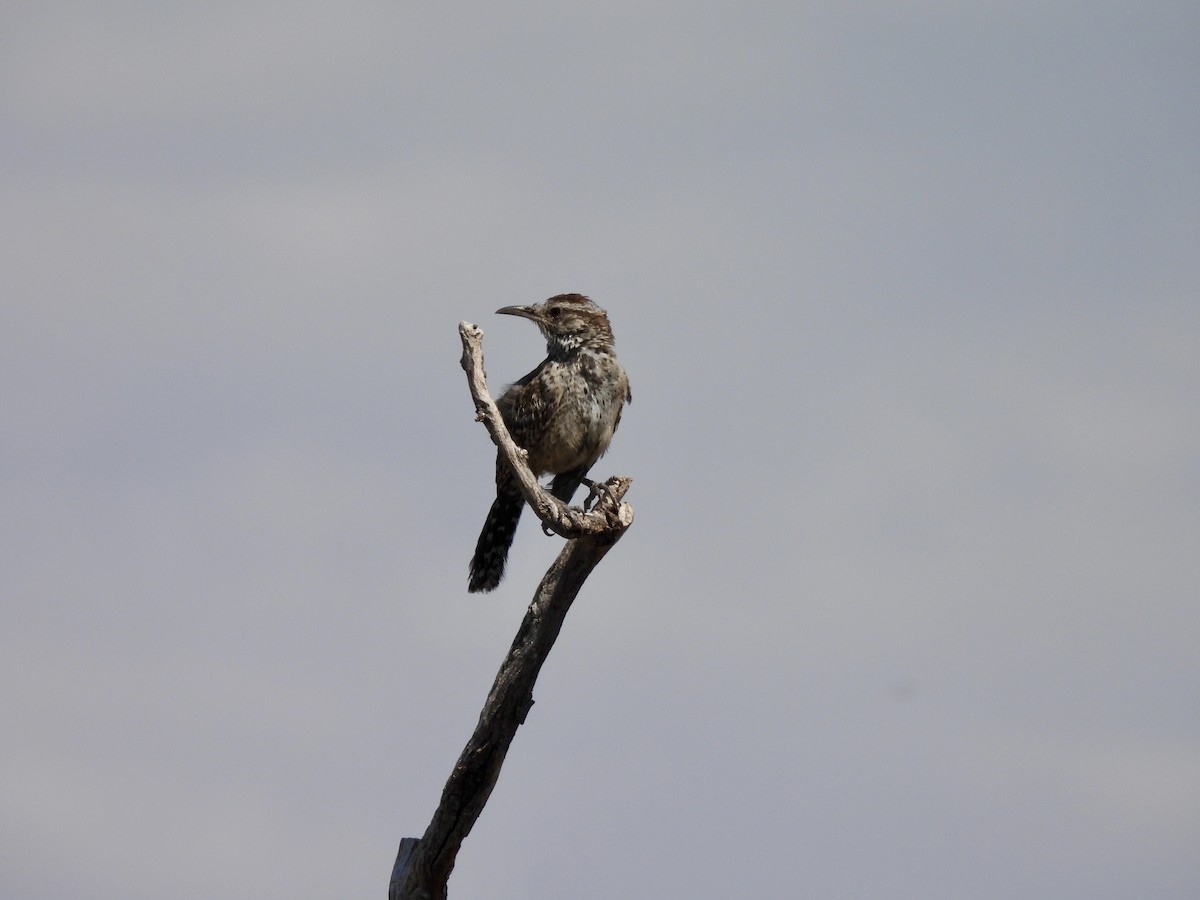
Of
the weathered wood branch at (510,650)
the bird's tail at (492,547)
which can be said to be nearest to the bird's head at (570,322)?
the bird's tail at (492,547)

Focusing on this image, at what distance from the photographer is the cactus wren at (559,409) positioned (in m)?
9.34

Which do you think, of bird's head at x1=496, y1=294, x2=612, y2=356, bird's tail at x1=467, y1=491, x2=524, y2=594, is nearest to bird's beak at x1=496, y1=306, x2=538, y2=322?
bird's head at x1=496, y1=294, x2=612, y2=356

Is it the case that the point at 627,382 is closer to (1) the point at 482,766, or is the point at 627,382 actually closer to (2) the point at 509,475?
(2) the point at 509,475

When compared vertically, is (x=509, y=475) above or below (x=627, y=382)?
below

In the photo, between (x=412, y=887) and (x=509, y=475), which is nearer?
(x=412, y=887)

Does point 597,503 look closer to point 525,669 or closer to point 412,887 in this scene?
point 525,669

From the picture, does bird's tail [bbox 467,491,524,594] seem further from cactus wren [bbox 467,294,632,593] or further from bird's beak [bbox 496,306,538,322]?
bird's beak [bbox 496,306,538,322]

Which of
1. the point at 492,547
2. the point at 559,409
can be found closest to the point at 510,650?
the point at 492,547

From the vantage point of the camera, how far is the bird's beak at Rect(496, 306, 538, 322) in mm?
9867

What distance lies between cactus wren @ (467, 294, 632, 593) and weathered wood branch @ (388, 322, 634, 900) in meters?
1.43

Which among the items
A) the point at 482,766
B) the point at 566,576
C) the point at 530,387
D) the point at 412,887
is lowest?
the point at 412,887

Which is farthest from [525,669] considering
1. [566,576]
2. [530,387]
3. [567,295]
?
[567,295]

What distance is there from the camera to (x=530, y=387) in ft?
31.1

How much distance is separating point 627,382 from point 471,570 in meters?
1.64
